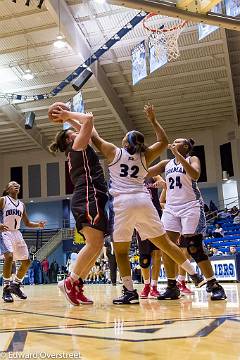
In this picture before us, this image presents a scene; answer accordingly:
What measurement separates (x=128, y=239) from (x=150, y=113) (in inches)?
47.8

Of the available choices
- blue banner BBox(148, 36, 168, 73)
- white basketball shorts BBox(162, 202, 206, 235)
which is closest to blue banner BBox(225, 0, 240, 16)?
white basketball shorts BBox(162, 202, 206, 235)

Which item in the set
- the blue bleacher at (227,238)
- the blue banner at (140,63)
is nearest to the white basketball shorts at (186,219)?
the blue banner at (140,63)

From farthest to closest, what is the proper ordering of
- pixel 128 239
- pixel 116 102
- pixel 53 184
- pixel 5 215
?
pixel 53 184
pixel 116 102
pixel 5 215
pixel 128 239

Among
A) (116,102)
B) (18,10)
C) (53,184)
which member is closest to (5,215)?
(18,10)

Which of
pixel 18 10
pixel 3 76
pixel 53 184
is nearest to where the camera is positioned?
pixel 18 10

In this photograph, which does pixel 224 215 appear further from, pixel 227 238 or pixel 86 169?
pixel 86 169

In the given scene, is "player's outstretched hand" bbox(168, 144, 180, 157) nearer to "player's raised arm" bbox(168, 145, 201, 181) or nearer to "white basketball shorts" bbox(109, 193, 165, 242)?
"player's raised arm" bbox(168, 145, 201, 181)

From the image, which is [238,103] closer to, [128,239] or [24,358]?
[128,239]

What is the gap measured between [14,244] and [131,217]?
251 cm

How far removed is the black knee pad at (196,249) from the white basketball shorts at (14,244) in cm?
252

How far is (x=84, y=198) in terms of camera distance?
4047 millimetres

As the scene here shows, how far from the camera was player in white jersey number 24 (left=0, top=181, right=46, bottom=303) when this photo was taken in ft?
18.8

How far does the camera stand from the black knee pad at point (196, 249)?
433cm

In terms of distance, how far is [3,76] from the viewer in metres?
17.9
